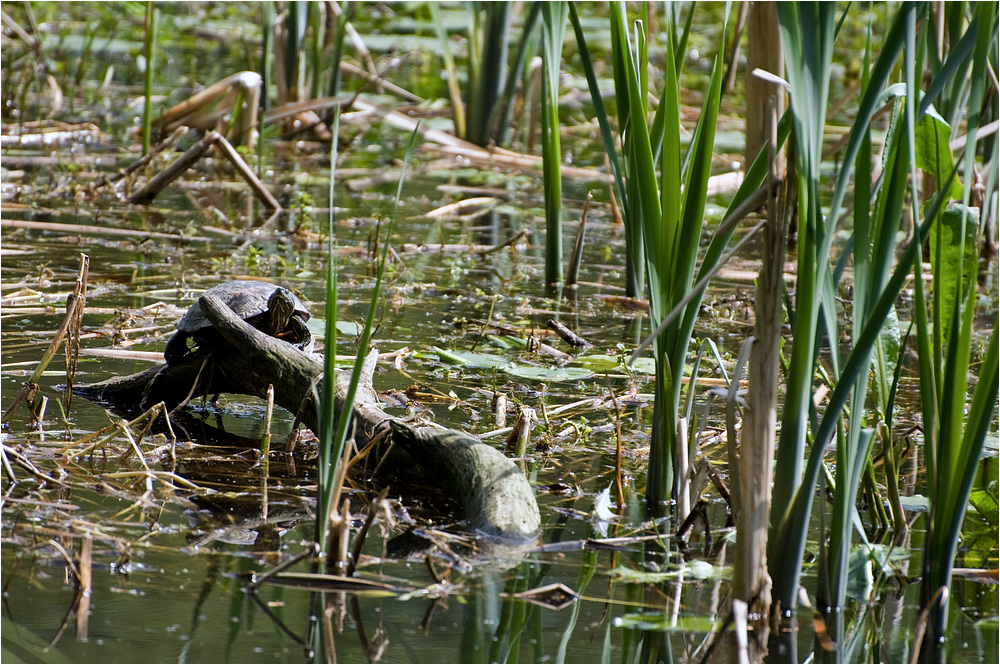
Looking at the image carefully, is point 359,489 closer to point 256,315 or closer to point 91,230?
point 256,315

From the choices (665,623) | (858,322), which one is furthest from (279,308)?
(858,322)

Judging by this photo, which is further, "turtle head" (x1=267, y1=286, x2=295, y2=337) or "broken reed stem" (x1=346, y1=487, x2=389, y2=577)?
"turtle head" (x1=267, y1=286, x2=295, y2=337)

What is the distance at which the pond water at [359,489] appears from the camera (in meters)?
1.45

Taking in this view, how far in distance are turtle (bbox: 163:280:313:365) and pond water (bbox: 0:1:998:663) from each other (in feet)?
0.46

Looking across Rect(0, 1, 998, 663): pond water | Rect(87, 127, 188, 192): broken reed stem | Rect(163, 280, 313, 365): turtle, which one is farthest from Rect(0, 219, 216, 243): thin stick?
Rect(163, 280, 313, 365): turtle

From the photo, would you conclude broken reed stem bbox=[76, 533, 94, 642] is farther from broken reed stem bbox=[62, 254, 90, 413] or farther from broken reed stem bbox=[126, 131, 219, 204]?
broken reed stem bbox=[126, 131, 219, 204]

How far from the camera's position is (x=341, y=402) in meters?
2.13

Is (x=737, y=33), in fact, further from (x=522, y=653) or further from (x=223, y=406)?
(x=522, y=653)

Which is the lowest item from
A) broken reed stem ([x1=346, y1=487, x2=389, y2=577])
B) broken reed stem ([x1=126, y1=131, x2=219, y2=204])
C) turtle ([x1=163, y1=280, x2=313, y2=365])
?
broken reed stem ([x1=346, y1=487, x2=389, y2=577])

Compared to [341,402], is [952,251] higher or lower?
higher

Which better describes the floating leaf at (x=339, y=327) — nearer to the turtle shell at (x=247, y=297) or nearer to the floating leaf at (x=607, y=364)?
the turtle shell at (x=247, y=297)

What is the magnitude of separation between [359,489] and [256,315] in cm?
77

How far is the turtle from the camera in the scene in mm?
2396

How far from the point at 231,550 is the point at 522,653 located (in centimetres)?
51
